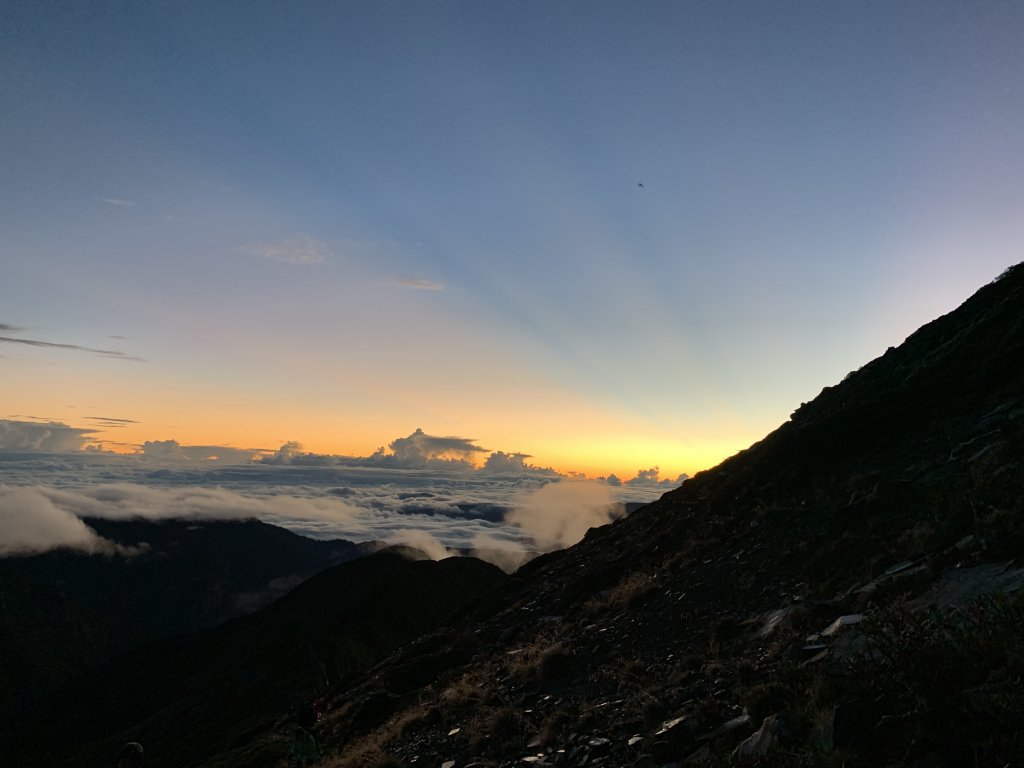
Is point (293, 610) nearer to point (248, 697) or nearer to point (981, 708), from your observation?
point (248, 697)

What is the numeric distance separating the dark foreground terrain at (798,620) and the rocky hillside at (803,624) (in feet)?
0.18

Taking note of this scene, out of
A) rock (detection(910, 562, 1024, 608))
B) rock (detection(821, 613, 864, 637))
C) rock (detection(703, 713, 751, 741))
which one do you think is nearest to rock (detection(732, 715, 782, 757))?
rock (detection(703, 713, 751, 741))

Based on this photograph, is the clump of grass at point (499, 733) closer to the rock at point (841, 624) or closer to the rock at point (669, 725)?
the rock at point (669, 725)

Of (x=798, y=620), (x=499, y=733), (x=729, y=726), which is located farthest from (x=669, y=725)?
(x=499, y=733)

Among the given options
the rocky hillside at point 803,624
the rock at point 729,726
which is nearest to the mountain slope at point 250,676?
the rocky hillside at point 803,624

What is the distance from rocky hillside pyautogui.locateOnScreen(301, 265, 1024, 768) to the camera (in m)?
6.87

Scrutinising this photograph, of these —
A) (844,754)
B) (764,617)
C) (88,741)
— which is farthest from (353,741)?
(88,741)

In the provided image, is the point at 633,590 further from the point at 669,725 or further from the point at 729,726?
the point at 729,726

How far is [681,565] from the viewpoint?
21.7 m

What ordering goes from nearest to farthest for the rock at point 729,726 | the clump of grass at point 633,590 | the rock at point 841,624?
1. the rock at point 729,726
2. the rock at point 841,624
3. the clump of grass at point 633,590

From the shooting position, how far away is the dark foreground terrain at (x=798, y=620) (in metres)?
6.91

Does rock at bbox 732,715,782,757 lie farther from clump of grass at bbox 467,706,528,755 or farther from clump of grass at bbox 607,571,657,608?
clump of grass at bbox 607,571,657,608

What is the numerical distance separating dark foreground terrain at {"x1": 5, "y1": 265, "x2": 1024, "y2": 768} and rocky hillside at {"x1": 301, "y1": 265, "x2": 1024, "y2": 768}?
0.06 metres

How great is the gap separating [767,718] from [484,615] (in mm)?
29838
